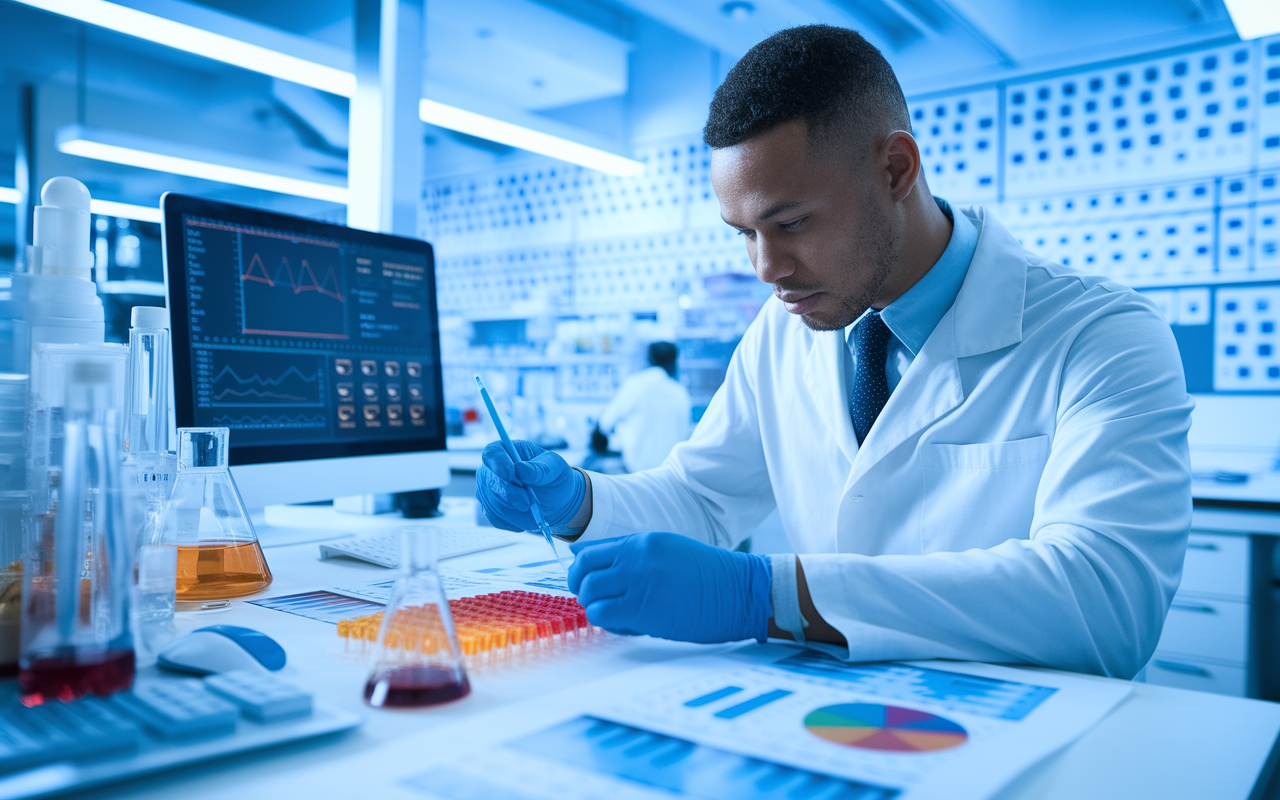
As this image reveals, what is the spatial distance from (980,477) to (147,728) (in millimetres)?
1030

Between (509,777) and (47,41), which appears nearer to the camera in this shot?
(509,777)

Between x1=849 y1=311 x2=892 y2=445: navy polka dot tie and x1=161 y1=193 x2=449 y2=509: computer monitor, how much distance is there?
81cm

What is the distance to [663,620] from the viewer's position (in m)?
0.80

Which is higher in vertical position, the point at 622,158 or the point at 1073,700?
the point at 622,158

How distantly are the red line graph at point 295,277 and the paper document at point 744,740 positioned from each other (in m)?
0.98

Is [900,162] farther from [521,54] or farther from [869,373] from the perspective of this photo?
[521,54]

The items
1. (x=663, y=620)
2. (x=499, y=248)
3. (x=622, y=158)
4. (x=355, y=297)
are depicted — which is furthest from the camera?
(x=499, y=248)

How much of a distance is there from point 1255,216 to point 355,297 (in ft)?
12.7

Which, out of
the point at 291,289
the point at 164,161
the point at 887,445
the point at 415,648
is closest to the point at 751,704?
the point at 415,648

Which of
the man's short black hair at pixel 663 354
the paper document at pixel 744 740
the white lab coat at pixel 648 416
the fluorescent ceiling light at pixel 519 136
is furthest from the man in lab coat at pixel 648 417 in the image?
the paper document at pixel 744 740

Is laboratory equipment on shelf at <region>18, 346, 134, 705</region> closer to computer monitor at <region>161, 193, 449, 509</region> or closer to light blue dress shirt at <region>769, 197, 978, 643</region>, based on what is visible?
computer monitor at <region>161, 193, 449, 509</region>

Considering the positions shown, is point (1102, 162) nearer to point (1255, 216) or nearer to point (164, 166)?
point (1255, 216)

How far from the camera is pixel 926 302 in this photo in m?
1.29

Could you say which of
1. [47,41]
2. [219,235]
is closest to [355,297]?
[219,235]
